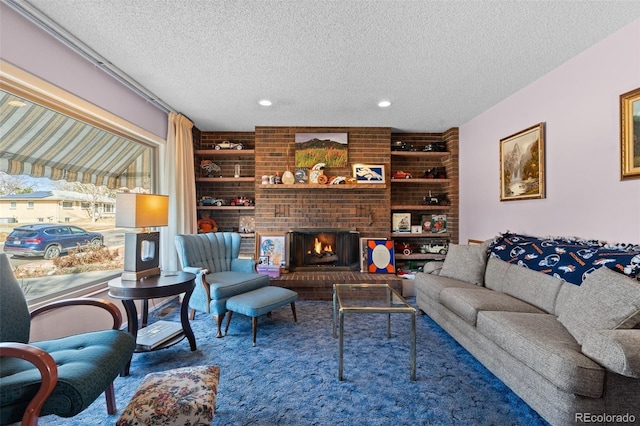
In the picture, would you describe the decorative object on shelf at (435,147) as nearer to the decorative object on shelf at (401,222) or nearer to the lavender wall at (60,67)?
the decorative object on shelf at (401,222)

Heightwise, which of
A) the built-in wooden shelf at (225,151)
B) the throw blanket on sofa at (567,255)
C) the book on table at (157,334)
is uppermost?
the built-in wooden shelf at (225,151)

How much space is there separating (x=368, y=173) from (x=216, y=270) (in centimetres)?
251

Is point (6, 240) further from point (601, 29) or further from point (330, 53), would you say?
point (601, 29)

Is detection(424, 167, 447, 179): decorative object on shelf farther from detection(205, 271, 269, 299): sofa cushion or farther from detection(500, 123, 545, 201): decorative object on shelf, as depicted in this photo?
detection(205, 271, 269, 299): sofa cushion

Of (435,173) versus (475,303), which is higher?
(435,173)

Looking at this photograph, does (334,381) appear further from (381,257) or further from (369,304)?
(381,257)

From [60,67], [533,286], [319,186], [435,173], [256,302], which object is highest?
[60,67]

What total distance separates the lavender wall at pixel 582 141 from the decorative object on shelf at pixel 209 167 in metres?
4.07

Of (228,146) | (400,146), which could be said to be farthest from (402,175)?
(228,146)

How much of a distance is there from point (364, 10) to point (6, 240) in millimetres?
2901

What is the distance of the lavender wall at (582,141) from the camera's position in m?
2.02

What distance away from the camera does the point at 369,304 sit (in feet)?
7.46

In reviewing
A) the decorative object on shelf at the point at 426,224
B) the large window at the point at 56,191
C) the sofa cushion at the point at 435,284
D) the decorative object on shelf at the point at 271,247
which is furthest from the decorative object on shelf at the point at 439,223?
the large window at the point at 56,191

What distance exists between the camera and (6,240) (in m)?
1.93
